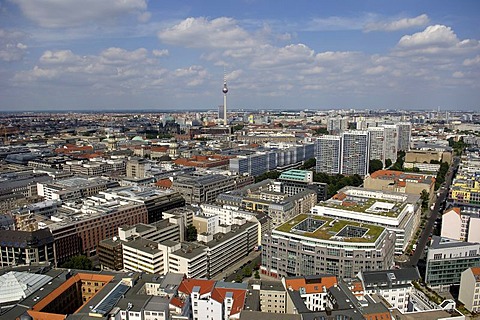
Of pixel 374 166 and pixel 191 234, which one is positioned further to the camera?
pixel 374 166

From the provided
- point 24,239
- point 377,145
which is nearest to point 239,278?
point 24,239

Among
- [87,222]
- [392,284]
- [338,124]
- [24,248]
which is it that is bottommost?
[392,284]

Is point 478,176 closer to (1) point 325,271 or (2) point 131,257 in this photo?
(1) point 325,271

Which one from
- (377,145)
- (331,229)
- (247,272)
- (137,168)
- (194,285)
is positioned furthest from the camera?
A: (377,145)

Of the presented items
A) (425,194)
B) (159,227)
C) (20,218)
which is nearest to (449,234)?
(425,194)

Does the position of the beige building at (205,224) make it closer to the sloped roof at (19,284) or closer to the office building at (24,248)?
the office building at (24,248)

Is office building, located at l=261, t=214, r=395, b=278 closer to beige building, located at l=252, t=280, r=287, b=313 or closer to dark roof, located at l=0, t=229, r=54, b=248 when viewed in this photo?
beige building, located at l=252, t=280, r=287, b=313

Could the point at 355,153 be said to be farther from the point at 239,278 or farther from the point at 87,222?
the point at 87,222
